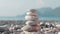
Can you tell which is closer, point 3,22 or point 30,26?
point 30,26

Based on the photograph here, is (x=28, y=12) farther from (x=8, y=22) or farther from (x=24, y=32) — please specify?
(x=8, y=22)

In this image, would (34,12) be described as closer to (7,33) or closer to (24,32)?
(24,32)

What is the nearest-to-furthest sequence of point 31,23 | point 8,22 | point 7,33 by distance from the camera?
1. point 31,23
2. point 7,33
3. point 8,22

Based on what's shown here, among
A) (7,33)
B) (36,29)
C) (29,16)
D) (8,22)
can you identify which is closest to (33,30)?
(36,29)

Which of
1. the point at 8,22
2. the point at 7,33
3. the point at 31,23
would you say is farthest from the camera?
the point at 8,22

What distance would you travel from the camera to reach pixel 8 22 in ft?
45.0

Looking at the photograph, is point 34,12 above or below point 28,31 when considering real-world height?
above

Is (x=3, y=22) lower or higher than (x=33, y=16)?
higher

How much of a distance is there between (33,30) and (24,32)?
0.34 metres

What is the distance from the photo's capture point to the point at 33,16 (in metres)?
6.67

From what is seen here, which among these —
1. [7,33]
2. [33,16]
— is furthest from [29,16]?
[7,33]

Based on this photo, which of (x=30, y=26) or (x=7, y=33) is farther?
(x=7, y=33)

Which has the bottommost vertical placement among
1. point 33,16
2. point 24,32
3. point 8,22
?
point 24,32

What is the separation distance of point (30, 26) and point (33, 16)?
1.23 feet
